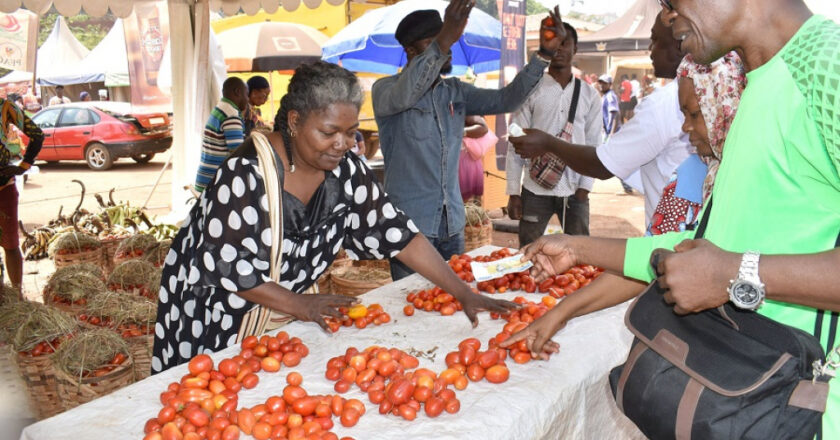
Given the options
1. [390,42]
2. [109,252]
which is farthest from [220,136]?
[390,42]

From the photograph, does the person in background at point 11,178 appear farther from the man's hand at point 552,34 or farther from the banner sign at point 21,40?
the man's hand at point 552,34

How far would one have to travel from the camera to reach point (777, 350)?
1193 millimetres

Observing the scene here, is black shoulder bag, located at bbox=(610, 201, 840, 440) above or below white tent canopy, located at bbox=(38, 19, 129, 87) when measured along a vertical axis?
below

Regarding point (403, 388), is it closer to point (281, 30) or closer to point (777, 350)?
point (777, 350)

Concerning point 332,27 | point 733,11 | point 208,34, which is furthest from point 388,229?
point 332,27

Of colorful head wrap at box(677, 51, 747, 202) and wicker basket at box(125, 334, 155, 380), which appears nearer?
colorful head wrap at box(677, 51, 747, 202)

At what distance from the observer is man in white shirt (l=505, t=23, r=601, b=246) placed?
4.70 m

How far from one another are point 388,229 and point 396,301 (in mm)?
335

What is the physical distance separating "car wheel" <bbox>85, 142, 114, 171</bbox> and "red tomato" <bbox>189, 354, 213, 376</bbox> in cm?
1471

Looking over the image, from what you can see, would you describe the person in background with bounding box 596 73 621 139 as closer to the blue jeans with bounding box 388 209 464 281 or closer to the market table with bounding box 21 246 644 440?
the blue jeans with bounding box 388 209 464 281

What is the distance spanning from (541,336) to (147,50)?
330 inches

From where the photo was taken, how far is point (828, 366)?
1161 mm

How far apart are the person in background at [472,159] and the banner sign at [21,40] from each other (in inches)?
188

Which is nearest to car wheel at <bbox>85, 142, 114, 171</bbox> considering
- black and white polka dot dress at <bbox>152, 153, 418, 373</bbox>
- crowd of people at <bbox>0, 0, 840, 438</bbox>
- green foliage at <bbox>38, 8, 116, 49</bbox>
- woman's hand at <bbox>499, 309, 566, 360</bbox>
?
crowd of people at <bbox>0, 0, 840, 438</bbox>
